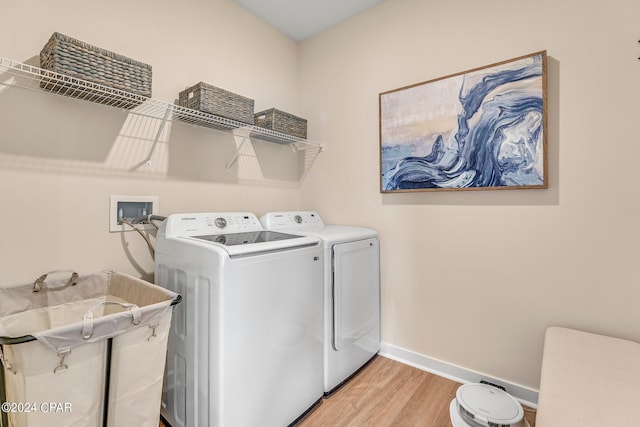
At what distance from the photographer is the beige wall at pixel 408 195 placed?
136cm

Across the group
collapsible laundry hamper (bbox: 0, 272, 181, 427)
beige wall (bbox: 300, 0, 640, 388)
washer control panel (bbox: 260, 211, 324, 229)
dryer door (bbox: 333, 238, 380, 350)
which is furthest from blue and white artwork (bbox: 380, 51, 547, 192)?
collapsible laundry hamper (bbox: 0, 272, 181, 427)

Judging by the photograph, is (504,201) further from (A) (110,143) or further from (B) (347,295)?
(A) (110,143)

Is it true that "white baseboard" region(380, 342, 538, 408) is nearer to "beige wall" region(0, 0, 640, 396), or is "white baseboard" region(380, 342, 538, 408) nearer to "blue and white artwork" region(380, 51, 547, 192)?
"beige wall" region(0, 0, 640, 396)

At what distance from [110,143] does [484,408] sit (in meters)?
2.26

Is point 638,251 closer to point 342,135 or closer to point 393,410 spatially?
point 393,410

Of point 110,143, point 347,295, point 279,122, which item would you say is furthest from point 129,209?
point 347,295

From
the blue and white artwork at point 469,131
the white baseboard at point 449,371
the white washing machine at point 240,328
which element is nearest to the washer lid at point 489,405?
the white baseboard at point 449,371

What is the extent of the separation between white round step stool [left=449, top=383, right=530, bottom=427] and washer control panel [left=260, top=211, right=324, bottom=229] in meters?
1.36

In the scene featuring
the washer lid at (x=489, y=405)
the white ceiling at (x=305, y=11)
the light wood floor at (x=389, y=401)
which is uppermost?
the white ceiling at (x=305, y=11)

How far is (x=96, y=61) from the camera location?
1.23 metres

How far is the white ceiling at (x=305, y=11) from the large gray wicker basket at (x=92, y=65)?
3.95ft

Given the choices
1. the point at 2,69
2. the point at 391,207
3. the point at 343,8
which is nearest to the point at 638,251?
the point at 391,207

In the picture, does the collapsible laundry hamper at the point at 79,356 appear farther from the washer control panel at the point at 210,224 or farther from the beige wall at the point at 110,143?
the washer control panel at the point at 210,224

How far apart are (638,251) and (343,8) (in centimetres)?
225
